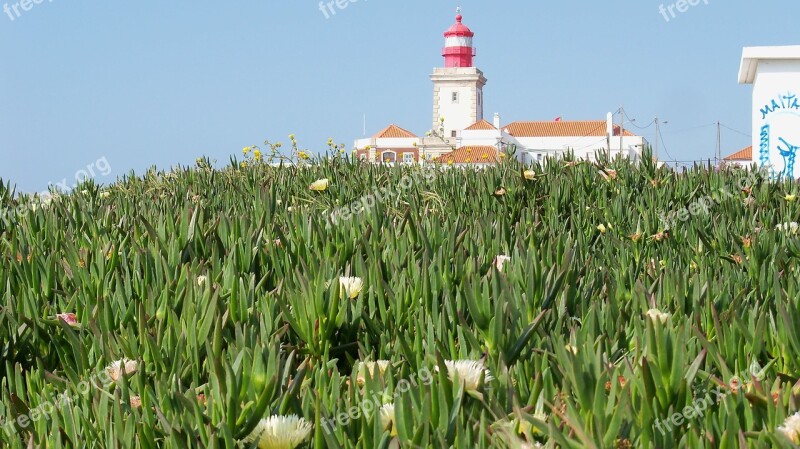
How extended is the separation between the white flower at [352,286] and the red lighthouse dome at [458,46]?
8480cm

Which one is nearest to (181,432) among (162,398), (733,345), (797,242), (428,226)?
(162,398)

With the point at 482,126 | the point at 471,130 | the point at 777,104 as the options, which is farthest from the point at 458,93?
the point at 777,104

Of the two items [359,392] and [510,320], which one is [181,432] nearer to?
[359,392]

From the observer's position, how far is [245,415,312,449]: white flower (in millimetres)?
1612

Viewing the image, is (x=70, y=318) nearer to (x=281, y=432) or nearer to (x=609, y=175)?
(x=281, y=432)

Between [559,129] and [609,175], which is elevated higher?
[609,175]

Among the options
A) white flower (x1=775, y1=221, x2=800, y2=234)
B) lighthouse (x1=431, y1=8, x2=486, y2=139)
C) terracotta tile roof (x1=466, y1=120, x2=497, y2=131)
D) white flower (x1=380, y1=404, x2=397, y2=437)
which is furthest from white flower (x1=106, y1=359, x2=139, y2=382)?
lighthouse (x1=431, y1=8, x2=486, y2=139)

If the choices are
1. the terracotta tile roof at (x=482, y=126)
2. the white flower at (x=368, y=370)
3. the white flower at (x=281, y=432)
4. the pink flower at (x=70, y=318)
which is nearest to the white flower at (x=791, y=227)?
the white flower at (x=368, y=370)

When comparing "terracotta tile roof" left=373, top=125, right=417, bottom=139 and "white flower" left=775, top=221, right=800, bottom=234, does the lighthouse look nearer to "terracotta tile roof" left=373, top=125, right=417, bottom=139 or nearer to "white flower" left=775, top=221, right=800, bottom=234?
"terracotta tile roof" left=373, top=125, right=417, bottom=139

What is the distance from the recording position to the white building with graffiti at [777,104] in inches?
535

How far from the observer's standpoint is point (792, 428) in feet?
4.95

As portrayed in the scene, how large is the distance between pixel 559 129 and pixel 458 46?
15.3m

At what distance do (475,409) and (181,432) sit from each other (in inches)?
19.8

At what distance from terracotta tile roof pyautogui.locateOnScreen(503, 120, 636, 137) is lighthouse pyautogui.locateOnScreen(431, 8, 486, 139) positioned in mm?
9844
